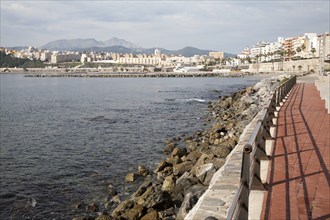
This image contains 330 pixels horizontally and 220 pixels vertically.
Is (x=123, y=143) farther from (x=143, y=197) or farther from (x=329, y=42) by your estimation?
(x=329, y=42)

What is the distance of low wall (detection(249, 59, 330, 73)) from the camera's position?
82.7 m

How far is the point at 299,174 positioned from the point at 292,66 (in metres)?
100

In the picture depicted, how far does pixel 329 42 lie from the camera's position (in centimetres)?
5788

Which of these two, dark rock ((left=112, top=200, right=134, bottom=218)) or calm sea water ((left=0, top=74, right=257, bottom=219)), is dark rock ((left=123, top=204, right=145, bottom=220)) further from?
Result: calm sea water ((left=0, top=74, right=257, bottom=219))

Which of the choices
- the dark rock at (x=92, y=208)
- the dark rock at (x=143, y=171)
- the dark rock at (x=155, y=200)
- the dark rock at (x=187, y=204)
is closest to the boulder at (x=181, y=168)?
the dark rock at (x=143, y=171)

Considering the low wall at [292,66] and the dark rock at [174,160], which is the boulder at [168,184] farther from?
the low wall at [292,66]

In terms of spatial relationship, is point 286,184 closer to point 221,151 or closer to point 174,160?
point 221,151

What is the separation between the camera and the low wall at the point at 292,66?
3254 inches

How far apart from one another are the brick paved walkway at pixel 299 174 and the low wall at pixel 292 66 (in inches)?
2515

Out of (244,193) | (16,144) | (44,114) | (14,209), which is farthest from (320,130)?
(44,114)

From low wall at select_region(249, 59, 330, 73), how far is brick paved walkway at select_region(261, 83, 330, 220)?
6388 centimetres

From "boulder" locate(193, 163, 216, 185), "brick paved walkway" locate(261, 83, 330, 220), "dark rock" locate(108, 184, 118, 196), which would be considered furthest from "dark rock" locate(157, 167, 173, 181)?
"brick paved walkway" locate(261, 83, 330, 220)

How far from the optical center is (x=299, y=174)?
17.9 ft

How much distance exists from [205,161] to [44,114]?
23852 millimetres
